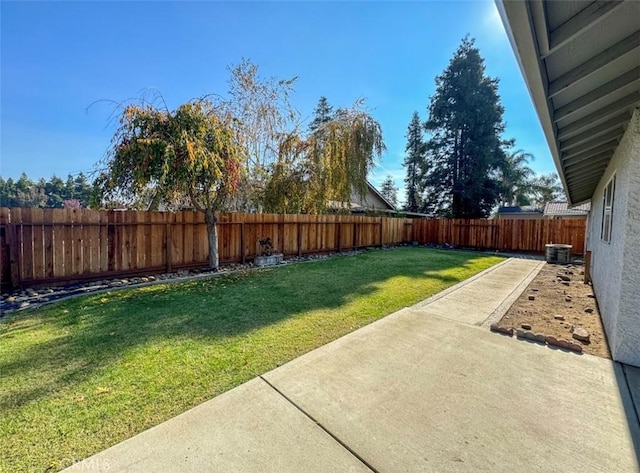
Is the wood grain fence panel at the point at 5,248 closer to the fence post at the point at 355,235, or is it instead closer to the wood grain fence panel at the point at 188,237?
the wood grain fence panel at the point at 188,237

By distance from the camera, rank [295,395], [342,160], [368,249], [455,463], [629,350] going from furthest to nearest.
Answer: [368,249] < [342,160] < [629,350] < [295,395] < [455,463]

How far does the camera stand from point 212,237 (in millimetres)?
7582

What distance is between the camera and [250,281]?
6.55 meters

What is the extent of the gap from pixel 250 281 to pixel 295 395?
4.42m

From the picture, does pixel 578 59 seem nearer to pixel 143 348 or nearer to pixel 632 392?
pixel 632 392

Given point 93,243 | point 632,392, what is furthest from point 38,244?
point 632,392

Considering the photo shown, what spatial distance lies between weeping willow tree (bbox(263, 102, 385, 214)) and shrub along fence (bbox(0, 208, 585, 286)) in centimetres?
92

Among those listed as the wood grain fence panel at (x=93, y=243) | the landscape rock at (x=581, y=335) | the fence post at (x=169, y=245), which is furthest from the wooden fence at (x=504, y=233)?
the wood grain fence panel at (x=93, y=243)

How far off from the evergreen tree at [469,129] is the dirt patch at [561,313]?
1661 centimetres

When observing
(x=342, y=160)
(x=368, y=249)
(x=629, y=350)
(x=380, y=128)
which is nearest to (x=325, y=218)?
(x=342, y=160)

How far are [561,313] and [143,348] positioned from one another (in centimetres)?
604

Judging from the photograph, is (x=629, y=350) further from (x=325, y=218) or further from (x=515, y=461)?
(x=325, y=218)

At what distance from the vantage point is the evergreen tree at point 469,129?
71.6 ft

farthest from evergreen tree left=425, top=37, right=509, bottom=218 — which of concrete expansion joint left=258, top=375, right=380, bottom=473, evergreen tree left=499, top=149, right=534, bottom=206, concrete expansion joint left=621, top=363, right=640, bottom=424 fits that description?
concrete expansion joint left=258, top=375, right=380, bottom=473
